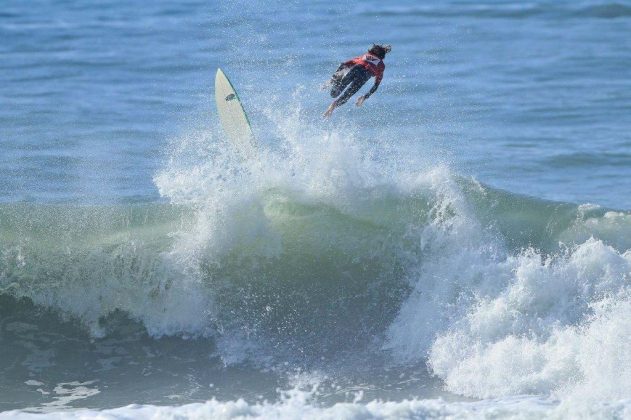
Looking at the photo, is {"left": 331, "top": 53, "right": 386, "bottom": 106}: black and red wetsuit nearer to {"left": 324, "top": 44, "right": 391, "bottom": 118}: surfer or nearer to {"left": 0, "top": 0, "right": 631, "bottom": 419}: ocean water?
{"left": 324, "top": 44, "right": 391, "bottom": 118}: surfer

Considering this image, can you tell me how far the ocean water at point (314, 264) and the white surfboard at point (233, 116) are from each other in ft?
0.62

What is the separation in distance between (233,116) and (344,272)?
8.67 feet

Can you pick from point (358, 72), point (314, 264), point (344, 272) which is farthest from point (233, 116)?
point (344, 272)

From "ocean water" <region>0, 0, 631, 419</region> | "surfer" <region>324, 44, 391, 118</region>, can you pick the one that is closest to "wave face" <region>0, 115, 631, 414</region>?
"ocean water" <region>0, 0, 631, 419</region>

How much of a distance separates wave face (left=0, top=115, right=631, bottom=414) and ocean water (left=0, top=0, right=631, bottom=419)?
22 millimetres

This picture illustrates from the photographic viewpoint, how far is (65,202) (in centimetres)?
1199

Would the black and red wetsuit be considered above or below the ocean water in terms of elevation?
above

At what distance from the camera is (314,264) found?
33.7 feet

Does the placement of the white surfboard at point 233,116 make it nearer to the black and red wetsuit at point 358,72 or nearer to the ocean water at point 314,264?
the ocean water at point 314,264

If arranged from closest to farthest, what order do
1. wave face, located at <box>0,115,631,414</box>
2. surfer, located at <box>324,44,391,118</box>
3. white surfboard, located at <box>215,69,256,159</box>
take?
1. wave face, located at <box>0,115,631,414</box>
2. surfer, located at <box>324,44,391,118</box>
3. white surfboard, located at <box>215,69,256,159</box>

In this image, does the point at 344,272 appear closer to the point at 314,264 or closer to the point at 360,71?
the point at 314,264

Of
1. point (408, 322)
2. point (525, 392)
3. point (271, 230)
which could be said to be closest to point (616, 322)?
point (525, 392)

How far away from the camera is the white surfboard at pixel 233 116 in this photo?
1158 cm

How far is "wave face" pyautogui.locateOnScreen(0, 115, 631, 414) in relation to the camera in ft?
29.0
